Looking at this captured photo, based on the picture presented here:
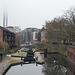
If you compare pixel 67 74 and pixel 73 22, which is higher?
pixel 73 22

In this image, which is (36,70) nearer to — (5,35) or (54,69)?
(54,69)

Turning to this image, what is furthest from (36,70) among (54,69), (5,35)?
(5,35)

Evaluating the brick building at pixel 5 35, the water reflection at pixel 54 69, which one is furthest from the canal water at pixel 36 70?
the brick building at pixel 5 35

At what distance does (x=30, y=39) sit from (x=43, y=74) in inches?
5185

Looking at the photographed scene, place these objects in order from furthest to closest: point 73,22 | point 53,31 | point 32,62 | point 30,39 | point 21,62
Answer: point 30,39
point 53,31
point 73,22
point 32,62
point 21,62

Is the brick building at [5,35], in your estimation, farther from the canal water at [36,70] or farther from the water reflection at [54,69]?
the water reflection at [54,69]

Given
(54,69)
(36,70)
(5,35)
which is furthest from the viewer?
(5,35)

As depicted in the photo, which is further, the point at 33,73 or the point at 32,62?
the point at 32,62

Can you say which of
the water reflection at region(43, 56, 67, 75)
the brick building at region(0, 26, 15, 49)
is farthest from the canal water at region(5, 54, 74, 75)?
the brick building at region(0, 26, 15, 49)

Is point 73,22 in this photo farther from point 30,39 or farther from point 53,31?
point 30,39

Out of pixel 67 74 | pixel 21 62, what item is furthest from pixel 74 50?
pixel 21 62

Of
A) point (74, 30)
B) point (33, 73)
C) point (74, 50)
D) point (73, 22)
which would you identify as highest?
point (73, 22)

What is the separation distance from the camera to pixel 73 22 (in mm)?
43000

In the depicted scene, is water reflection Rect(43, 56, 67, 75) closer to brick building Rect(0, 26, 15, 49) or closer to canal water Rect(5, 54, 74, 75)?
canal water Rect(5, 54, 74, 75)
